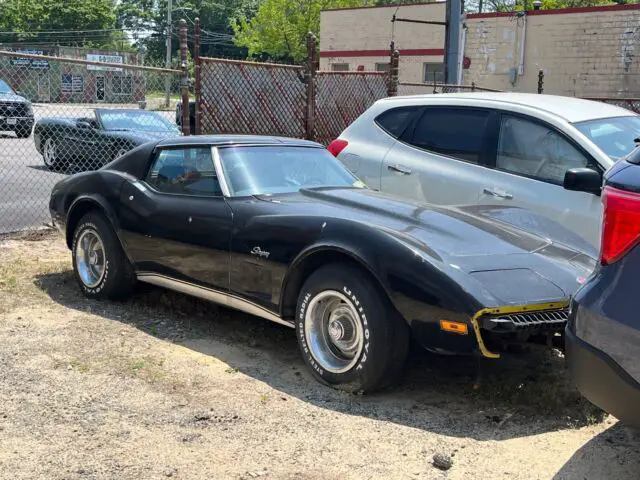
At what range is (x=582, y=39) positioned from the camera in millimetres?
24062

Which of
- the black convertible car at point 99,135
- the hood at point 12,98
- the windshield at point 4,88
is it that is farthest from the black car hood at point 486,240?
the windshield at point 4,88

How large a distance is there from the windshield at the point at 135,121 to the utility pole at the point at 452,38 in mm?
4862

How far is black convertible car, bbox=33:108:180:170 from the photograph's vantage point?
12.8 metres

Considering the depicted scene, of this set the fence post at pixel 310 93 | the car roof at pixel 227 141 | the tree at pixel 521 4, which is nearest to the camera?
the car roof at pixel 227 141

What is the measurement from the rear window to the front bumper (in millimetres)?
4184

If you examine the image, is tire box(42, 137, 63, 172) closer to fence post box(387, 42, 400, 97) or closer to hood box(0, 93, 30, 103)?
hood box(0, 93, 30, 103)

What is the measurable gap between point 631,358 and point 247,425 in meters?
1.94

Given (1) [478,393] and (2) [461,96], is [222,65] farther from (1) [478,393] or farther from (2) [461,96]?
(1) [478,393]

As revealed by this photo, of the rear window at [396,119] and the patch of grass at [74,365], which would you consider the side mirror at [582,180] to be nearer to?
the rear window at [396,119]

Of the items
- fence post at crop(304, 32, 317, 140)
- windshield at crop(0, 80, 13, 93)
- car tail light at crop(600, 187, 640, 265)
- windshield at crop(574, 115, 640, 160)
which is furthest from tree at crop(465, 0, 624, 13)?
car tail light at crop(600, 187, 640, 265)

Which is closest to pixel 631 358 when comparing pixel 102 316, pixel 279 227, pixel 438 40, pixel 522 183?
pixel 279 227

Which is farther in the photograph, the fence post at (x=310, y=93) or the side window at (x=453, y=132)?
the fence post at (x=310, y=93)

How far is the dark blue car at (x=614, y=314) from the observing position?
104 inches

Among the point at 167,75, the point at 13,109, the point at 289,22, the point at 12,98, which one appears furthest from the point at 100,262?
the point at 289,22
